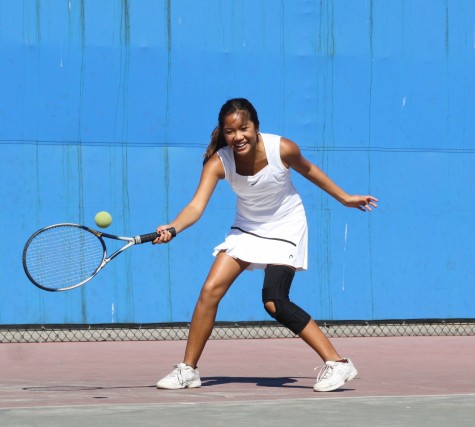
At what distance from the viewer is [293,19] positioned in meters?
11.1

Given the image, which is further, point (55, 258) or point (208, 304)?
point (55, 258)

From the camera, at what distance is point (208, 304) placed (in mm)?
6453


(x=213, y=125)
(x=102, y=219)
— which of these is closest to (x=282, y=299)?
(x=102, y=219)

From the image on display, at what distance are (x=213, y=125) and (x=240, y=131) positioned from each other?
4.49 meters

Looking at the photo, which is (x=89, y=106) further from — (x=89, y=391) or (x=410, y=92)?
(x=89, y=391)

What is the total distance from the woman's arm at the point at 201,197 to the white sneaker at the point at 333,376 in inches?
39.9

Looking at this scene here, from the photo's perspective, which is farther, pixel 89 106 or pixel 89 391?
pixel 89 106

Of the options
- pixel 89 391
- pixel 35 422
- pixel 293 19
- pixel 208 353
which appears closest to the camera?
pixel 35 422

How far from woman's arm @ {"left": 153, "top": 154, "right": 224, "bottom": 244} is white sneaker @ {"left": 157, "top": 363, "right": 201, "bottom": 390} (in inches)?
29.2

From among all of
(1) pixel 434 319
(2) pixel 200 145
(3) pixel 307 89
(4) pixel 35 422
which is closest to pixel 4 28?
(2) pixel 200 145

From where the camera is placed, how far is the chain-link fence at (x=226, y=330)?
34.4 feet

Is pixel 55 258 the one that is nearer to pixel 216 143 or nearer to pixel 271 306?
pixel 216 143

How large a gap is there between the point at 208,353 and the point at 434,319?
2.86m

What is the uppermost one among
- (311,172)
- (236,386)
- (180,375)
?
(311,172)
